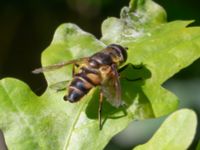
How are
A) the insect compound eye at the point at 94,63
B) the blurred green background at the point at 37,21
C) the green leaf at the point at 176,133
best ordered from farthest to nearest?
the blurred green background at the point at 37,21
the insect compound eye at the point at 94,63
the green leaf at the point at 176,133

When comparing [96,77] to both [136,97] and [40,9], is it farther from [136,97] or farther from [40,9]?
[40,9]

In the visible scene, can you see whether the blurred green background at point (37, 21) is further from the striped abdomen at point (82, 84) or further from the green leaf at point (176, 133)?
the green leaf at point (176, 133)

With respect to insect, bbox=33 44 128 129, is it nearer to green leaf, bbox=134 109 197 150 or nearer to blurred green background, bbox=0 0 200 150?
green leaf, bbox=134 109 197 150

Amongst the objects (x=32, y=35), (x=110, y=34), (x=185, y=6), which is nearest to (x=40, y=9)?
(x=32, y=35)

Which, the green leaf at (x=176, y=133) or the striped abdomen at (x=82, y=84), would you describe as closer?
the green leaf at (x=176, y=133)

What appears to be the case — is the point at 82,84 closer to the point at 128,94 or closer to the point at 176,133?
the point at 128,94

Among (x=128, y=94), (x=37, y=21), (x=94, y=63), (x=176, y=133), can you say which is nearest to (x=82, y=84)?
(x=94, y=63)

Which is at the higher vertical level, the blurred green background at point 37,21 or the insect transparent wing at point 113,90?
the insect transparent wing at point 113,90

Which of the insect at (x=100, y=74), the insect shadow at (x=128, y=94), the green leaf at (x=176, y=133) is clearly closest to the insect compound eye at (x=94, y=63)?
the insect at (x=100, y=74)
